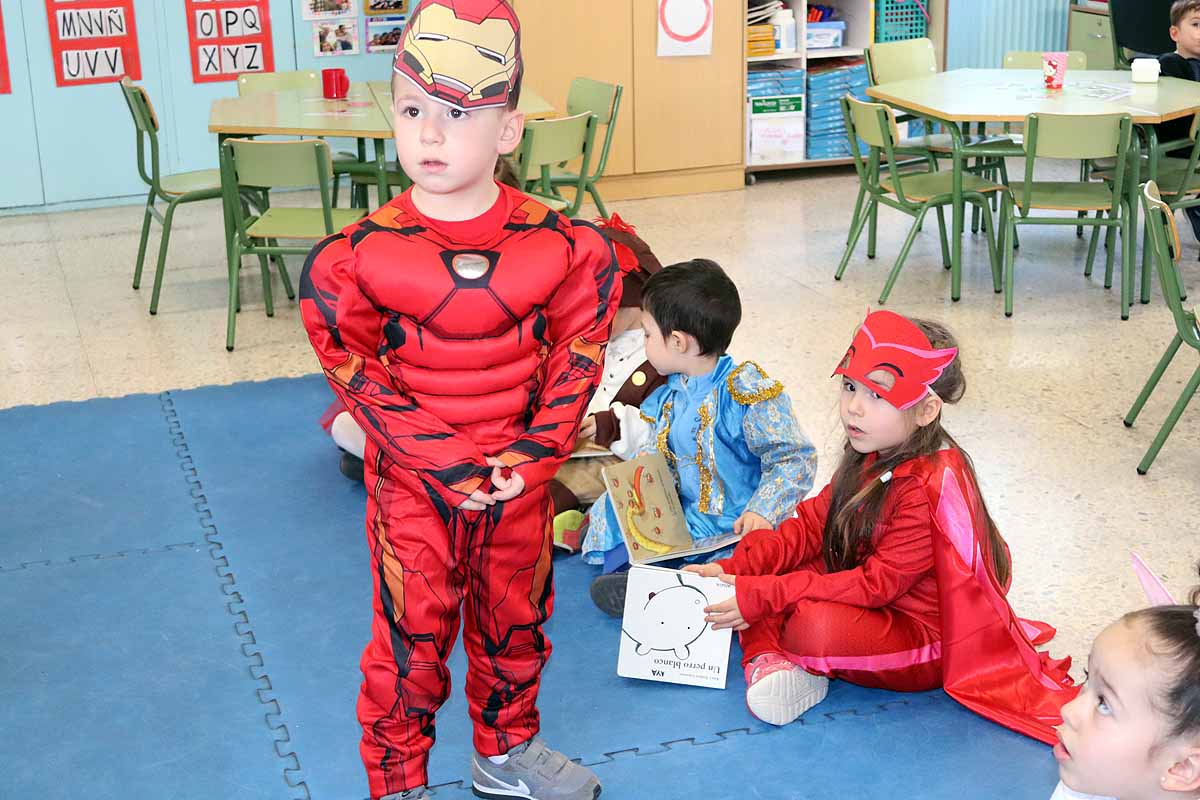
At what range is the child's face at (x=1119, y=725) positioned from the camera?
1.50 m

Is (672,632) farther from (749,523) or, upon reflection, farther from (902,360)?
(902,360)

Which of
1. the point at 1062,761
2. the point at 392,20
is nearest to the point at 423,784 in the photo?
the point at 1062,761

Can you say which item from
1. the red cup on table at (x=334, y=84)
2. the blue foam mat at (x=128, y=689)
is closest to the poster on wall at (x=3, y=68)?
the red cup on table at (x=334, y=84)

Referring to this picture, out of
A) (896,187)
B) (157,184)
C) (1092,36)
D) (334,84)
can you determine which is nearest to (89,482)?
(157,184)

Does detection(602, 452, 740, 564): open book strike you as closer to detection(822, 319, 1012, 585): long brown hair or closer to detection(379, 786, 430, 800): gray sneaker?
detection(822, 319, 1012, 585): long brown hair

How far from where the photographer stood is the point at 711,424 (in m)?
2.96

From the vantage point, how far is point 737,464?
2996mm

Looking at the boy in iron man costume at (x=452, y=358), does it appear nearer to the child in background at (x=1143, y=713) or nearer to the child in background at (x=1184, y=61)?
the child in background at (x=1143, y=713)

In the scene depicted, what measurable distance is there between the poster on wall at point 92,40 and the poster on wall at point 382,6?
1.20 metres

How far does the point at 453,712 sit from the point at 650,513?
0.63 metres

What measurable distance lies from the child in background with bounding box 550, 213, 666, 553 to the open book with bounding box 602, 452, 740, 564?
0.18 meters

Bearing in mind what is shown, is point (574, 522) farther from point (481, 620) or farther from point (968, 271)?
point (968, 271)

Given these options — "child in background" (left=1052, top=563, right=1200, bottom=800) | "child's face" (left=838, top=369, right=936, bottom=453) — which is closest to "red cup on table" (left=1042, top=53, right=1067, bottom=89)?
"child's face" (left=838, top=369, right=936, bottom=453)

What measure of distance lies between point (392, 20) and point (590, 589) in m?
5.09
